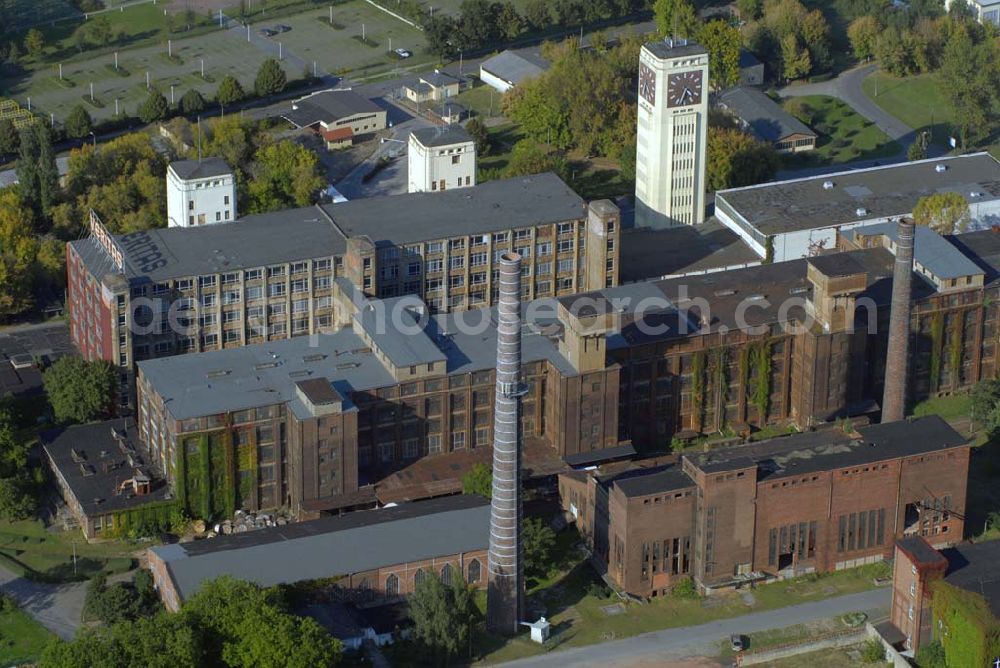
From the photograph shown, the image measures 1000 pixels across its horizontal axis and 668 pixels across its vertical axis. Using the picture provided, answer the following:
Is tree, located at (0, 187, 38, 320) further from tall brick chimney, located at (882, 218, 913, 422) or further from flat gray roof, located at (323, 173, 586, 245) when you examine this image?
tall brick chimney, located at (882, 218, 913, 422)

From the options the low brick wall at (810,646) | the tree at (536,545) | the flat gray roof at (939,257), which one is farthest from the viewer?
the flat gray roof at (939,257)

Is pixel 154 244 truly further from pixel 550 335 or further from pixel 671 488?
pixel 671 488

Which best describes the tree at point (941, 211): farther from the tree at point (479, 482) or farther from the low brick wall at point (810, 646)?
the low brick wall at point (810, 646)

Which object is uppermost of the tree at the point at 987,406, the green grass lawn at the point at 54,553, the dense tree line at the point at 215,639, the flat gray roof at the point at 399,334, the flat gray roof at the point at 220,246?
the flat gray roof at the point at 220,246

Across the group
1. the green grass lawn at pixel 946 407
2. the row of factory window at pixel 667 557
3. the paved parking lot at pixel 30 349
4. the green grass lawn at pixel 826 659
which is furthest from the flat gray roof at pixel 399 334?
the green grass lawn at pixel 946 407

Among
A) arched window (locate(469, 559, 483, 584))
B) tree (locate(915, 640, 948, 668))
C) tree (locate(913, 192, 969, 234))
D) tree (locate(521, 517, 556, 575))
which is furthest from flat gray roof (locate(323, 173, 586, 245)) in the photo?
tree (locate(915, 640, 948, 668))

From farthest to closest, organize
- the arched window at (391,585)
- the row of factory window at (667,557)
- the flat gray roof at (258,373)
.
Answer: the flat gray roof at (258,373) < the row of factory window at (667,557) < the arched window at (391,585)
